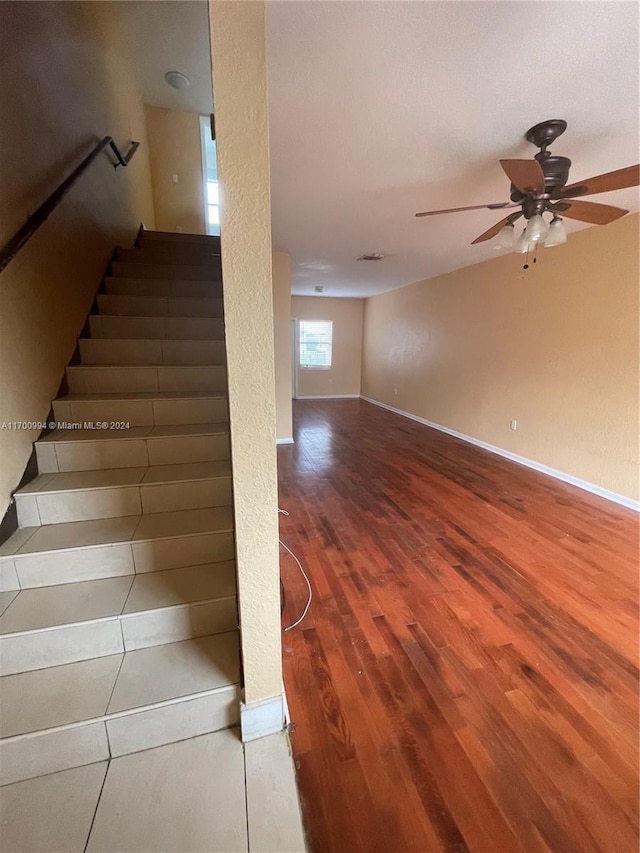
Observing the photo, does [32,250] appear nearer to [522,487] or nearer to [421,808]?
[421,808]

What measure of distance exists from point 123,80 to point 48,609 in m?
4.67

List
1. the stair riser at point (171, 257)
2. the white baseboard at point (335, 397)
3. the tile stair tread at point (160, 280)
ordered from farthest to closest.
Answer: the white baseboard at point (335, 397), the stair riser at point (171, 257), the tile stair tread at point (160, 280)

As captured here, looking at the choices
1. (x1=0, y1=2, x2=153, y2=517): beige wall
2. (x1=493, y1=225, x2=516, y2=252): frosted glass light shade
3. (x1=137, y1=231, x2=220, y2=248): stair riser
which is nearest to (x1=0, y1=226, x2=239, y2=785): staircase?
(x1=0, y1=2, x2=153, y2=517): beige wall

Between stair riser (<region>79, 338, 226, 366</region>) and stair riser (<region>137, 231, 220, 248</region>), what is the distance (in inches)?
71.5

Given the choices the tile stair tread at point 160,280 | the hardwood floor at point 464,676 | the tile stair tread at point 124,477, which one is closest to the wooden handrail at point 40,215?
the tile stair tread at point 160,280

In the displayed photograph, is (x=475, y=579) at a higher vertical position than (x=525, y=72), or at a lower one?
lower

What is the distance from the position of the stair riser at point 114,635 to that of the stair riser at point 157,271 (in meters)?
2.62

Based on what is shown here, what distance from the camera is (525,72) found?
1.39m

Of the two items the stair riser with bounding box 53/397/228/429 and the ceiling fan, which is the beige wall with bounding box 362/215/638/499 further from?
the stair riser with bounding box 53/397/228/429

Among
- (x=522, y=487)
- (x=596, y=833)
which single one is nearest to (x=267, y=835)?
(x=596, y=833)

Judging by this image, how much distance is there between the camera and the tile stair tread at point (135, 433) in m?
1.76

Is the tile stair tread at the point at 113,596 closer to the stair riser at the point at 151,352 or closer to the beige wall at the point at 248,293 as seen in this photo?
the beige wall at the point at 248,293

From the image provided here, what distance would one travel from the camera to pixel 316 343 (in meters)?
8.29

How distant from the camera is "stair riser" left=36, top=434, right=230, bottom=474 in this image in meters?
1.70
